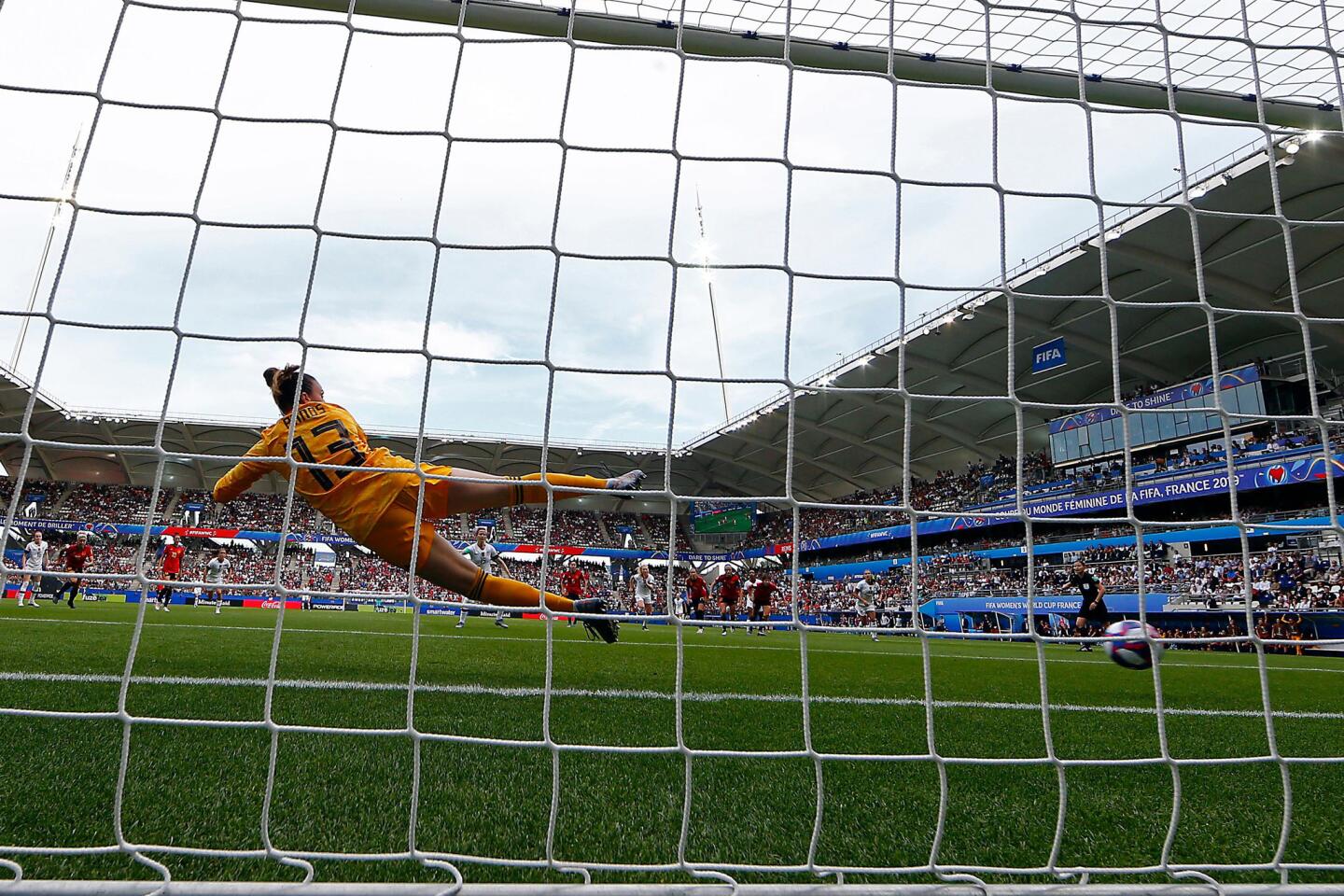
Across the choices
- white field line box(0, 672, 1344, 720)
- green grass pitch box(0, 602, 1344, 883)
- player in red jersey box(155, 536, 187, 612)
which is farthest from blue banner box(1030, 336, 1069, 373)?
player in red jersey box(155, 536, 187, 612)

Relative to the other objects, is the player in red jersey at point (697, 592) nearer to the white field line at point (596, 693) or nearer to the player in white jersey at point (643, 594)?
the player in white jersey at point (643, 594)

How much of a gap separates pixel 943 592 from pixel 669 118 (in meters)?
19.4

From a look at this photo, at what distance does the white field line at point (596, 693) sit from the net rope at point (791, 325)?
1389mm

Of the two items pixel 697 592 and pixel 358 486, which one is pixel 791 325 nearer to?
pixel 358 486

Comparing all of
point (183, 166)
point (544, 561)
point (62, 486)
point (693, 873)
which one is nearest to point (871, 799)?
point (693, 873)

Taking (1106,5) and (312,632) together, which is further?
(312,632)

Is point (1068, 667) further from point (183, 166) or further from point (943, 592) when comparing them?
point (943, 592)

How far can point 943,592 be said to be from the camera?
19.8 m

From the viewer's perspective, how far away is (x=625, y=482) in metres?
3.62

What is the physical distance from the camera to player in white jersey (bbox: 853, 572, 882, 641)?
17938mm

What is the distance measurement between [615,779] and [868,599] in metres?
16.7

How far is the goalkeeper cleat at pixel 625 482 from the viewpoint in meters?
3.44

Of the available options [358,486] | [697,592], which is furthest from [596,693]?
[697,592]

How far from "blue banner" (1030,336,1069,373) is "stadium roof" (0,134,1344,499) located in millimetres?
199
